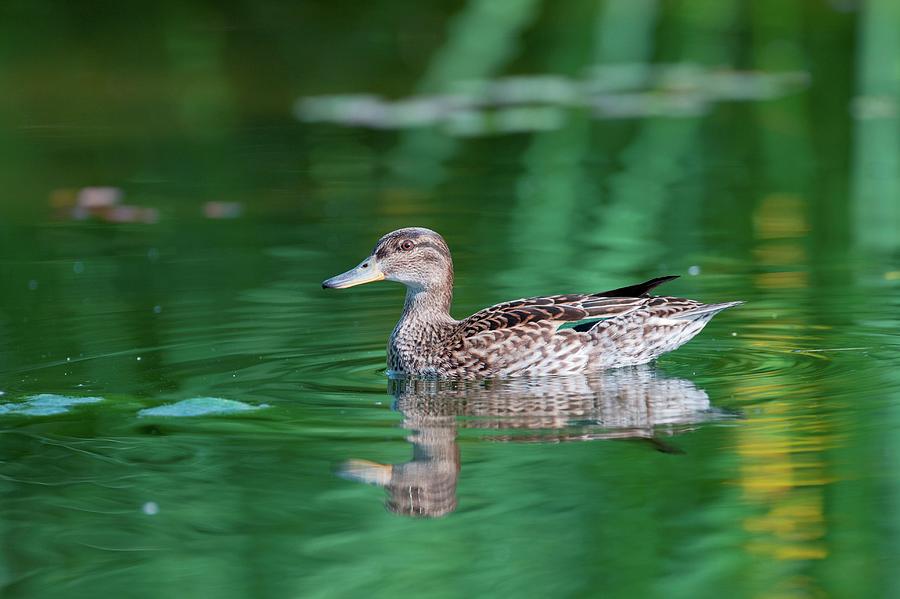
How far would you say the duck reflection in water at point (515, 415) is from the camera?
6414 mm

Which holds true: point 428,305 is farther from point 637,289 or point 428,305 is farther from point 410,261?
point 637,289

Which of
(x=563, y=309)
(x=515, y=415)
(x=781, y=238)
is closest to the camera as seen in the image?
(x=515, y=415)

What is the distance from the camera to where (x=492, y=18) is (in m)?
23.9

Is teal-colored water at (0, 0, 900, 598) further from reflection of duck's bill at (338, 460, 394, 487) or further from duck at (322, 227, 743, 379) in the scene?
duck at (322, 227, 743, 379)

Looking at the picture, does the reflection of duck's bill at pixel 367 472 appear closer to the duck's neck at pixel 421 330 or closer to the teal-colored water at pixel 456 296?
the teal-colored water at pixel 456 296

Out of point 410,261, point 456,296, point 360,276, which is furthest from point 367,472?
point 456,296

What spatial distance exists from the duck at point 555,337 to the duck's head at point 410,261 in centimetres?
43

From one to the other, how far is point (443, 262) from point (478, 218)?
165 inches

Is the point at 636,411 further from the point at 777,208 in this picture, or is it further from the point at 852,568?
the point at 777,208

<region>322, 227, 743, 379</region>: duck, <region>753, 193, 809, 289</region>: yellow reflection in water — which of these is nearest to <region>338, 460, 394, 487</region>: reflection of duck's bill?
<region>322, 227, 743, 379</region>: duck

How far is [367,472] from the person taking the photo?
6.54 m

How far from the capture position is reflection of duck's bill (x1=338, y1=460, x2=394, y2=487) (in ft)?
21.1

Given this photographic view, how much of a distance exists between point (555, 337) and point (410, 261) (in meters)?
1.08

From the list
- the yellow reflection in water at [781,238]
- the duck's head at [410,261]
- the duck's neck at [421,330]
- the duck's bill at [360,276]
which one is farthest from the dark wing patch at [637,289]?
the yellow reflection in water at [781,238]
